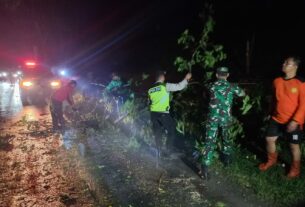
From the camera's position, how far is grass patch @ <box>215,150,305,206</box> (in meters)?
4.88

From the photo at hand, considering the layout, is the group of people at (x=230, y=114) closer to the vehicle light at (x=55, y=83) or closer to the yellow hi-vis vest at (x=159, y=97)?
the yellow hi-vis vest at (x=159, y=97)

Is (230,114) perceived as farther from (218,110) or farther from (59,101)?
(59,101)

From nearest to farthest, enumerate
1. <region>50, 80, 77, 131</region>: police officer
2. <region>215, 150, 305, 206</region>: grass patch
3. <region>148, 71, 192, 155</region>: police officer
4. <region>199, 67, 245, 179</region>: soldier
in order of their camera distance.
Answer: <region>215, 150, 305, 206</region>: grass patch < <region>199, 67, 245, 179</region>: soldier < <region>148, 71, 192, 155</region>: police officer < <region>50, 80, 77, 131</region>: police officer

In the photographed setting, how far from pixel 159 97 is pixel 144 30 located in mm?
12748

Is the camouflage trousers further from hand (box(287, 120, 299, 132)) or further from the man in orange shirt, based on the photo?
hand (box(287, 120, 299, 132))

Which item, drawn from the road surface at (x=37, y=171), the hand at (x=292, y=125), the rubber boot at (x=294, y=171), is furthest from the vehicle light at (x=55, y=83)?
the hand at (x=292, y=125)

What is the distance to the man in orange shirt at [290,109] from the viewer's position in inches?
194

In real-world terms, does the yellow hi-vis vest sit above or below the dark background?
below

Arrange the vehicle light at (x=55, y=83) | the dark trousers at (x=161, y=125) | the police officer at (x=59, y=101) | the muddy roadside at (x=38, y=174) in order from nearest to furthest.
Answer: the muddy roadside at (x=38, y=174)
the dark trousers at (x=161, y=125)
the police officer at (x=59, y=101)
the vehicle light at (x=55, y=83)

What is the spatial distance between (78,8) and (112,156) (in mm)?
20527

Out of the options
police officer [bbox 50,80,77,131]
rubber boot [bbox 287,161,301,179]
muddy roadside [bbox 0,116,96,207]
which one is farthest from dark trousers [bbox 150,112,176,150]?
police officer [bbox 50,80,77,131]

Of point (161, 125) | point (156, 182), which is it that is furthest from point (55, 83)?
point (156, 182)

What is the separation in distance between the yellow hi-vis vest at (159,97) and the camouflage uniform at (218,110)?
1197 mm

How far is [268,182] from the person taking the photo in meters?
5.35
